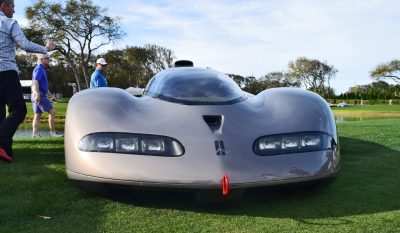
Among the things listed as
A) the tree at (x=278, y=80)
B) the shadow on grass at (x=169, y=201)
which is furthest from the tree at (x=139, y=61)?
the shadow on grass at (x=169, y=201)

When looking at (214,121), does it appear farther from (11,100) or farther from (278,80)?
(278,80)

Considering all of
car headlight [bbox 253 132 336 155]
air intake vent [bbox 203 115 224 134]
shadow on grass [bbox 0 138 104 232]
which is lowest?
shadow on grass [bbox 0 138 104 232]

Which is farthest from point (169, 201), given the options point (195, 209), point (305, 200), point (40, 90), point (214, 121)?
point (40, 90)

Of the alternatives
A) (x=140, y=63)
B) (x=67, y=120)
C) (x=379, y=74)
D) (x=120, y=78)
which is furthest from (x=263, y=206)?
(x=379, y=74)

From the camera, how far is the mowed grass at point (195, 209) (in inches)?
99.8

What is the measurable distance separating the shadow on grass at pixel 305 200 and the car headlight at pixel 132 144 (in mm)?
332

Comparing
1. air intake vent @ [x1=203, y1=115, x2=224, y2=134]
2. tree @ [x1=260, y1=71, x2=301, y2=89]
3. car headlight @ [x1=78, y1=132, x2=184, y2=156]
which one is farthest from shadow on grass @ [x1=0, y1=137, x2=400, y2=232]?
tree @ [x1=260, y1=71, x2=301, y2=89]

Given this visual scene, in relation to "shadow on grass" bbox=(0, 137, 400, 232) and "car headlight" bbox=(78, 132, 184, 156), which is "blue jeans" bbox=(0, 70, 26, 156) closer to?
"shadow on grass" bbox=(0, 137, 400, 232)

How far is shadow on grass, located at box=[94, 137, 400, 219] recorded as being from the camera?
2846mm

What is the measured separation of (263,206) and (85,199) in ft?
4.34

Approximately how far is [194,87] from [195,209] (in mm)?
1416

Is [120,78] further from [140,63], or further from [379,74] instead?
[379,74]

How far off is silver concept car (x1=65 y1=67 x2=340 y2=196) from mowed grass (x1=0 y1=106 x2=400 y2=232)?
0.21 meters

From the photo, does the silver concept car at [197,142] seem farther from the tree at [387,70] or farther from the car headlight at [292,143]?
the tree at [387,70]
